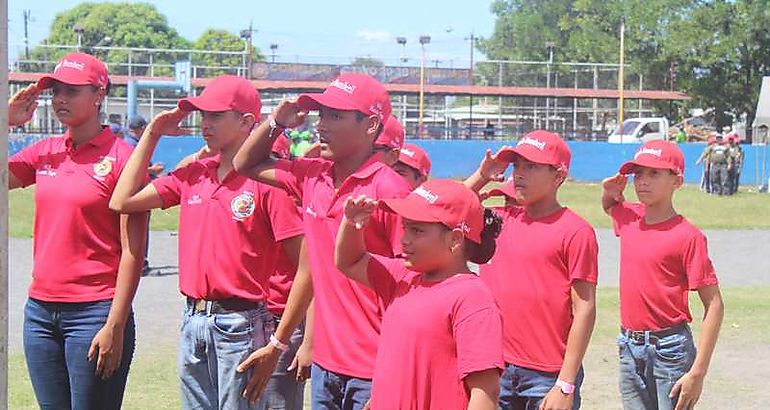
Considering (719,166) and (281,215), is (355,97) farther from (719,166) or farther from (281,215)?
(719,166)

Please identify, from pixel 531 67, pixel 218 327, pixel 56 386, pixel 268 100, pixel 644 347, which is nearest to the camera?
pixel 218 327

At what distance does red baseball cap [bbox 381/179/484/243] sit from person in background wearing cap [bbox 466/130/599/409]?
47.9 inches

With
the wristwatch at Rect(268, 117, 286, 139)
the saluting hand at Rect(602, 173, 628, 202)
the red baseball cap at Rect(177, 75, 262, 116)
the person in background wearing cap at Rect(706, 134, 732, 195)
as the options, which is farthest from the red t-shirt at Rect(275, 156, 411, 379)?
the person in background wearing cap at Rect(706, 134, 732, 195)

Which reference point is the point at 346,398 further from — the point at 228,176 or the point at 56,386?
the point at 56,386

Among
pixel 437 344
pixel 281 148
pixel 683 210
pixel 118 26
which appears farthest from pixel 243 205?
pixel 118 26

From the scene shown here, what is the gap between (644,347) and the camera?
20.2ft

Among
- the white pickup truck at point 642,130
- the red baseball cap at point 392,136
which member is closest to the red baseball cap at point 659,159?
the red baseball cap at point 392,136

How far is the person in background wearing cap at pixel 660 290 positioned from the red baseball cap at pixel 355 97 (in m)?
1.79

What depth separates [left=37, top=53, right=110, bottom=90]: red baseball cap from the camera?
5512 mm

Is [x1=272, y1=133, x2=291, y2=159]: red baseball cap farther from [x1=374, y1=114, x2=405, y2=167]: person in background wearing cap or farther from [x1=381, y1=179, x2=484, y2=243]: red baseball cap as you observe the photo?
[x1=381, y1=179, x2=484, y2=243]: red baseball cap

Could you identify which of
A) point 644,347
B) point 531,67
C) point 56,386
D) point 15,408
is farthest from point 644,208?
point 531,67

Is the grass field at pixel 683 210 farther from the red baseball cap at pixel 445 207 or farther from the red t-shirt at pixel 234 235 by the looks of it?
the red baseball cap at pixel 445 207

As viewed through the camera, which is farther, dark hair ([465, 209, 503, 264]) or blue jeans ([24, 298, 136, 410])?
blue jeans ([24, 298, 136, 410])

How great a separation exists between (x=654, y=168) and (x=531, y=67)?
259ft
